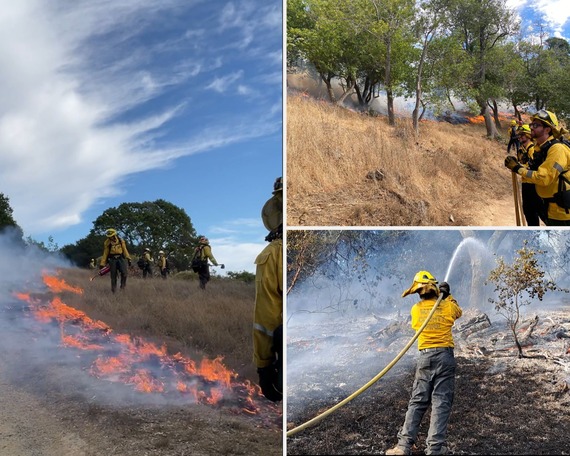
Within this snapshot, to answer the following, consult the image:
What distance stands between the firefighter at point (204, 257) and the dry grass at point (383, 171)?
1355mm

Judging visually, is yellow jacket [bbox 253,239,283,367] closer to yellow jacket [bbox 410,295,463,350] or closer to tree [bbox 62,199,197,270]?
yellow jacket [bbox 410,295,463,350]

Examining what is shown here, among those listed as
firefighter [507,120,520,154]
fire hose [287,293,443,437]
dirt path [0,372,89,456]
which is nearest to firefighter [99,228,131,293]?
dirt path [0,372,89,456]

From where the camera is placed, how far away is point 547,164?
3.79 m

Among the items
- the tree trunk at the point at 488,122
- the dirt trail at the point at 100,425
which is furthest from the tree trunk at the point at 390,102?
the dirt trail at the point at 100,425

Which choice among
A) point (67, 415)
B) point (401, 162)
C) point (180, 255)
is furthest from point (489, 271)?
point (67, 415)

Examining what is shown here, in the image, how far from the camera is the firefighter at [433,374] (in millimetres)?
3775

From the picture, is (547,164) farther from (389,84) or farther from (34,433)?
(34,433)

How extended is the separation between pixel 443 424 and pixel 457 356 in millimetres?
585

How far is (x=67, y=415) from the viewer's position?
415 centimetres

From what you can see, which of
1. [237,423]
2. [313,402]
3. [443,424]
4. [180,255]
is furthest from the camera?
[180,255]

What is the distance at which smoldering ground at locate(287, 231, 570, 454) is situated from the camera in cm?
399

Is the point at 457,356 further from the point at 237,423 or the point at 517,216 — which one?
the point at 237,423

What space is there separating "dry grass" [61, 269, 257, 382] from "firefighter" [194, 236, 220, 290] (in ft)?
0.24

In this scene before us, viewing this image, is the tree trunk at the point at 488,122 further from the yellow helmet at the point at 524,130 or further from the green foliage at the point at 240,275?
the green foliage at the point at 240,275
